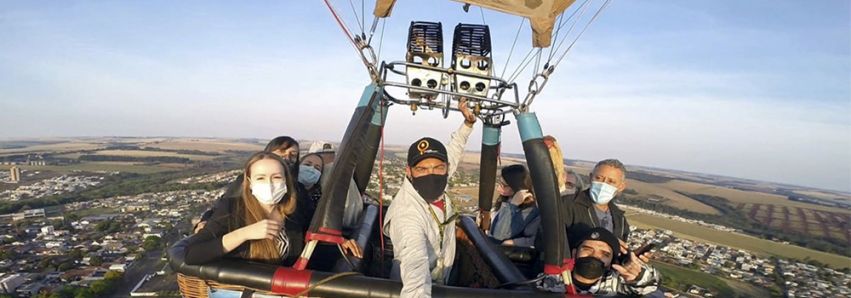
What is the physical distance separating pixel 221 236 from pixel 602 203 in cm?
245

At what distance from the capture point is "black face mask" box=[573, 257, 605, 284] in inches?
85.0

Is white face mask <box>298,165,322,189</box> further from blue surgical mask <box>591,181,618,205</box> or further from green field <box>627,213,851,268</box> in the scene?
green field <box>627,213,851,268</box>

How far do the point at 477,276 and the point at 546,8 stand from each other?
6.50 ft

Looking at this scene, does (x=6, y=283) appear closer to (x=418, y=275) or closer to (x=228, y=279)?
(x=228, y=279)

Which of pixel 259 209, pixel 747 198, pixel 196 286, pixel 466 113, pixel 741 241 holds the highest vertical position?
pixel 466 113

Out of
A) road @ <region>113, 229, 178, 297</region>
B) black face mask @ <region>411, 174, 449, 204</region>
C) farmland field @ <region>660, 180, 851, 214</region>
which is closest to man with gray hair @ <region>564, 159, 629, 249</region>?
black face mask @ <region>411, 174, 449, 204</region>

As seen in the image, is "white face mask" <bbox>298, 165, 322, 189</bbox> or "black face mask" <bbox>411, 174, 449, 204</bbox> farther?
"white face mask" <bbox>298, 165, 322, 189</bbox>

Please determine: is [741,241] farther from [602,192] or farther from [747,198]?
[747,198]

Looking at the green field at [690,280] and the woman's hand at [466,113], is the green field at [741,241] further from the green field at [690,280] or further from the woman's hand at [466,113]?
the woman's hand at [466,113]

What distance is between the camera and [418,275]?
169 cm

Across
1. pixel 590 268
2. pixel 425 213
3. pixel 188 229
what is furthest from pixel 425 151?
pixel 188 229

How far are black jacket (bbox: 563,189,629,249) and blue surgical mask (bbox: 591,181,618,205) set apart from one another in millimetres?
40

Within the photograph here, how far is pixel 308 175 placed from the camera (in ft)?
10.9

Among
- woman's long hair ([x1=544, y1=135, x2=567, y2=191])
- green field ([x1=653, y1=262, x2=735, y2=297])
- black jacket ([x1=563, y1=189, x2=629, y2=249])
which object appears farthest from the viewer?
green field ([x1=653, y1=262, x2=735, y2=297])
